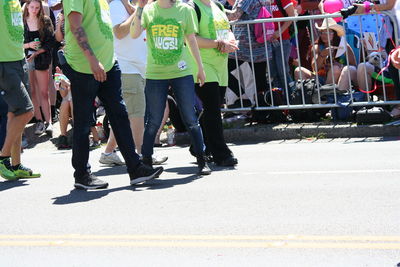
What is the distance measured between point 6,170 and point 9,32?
147 centimetres

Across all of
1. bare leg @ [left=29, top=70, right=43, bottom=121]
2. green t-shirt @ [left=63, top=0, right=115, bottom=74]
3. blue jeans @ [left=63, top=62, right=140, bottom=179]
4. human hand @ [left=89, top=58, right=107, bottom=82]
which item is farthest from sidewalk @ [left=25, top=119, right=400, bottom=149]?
human hand @ [left=89, top=58, right=107, bottom=82]

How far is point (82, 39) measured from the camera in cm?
806

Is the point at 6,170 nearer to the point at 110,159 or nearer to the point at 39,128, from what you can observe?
the point at 110,159

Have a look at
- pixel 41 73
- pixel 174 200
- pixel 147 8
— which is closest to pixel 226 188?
pixel 174 200

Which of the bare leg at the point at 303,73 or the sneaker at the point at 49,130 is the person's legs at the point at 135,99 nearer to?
the bare leg at the point at 303,73

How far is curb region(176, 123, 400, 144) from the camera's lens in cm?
1141

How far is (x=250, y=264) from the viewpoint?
5531 millimetres

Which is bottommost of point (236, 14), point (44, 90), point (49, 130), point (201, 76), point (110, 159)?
point (49, 130)

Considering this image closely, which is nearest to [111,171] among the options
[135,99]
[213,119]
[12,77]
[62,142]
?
[135,99]

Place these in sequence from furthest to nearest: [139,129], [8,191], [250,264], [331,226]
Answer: [139,129], [8,191], [331,226], [250,264]

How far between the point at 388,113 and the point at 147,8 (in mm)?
4179

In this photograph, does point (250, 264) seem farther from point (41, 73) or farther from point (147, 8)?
point (41, 73)

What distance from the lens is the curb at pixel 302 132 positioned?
11.4 m

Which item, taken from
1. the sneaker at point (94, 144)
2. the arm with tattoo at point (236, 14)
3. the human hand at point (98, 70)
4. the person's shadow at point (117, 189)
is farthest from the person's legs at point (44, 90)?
the human hand at point (98, 70)
